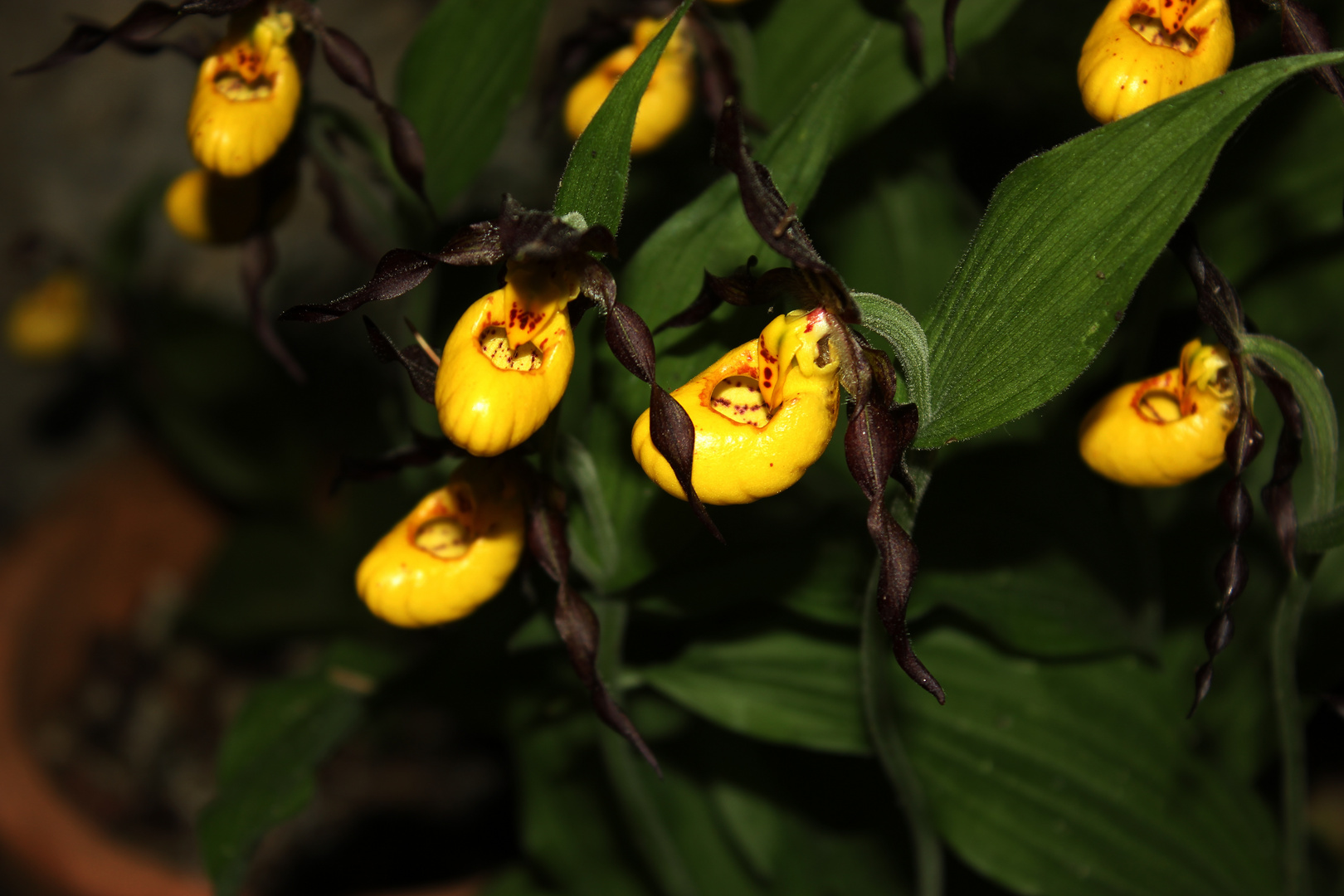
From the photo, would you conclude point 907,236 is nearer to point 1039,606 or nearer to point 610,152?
point 1039,606

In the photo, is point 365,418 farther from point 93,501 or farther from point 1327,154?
point 1327,154

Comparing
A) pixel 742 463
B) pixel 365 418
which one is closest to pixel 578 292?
pixel 742 463

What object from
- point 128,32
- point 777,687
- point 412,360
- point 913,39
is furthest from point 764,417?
point 128,32

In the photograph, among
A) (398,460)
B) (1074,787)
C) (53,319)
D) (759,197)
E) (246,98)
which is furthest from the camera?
(53,319)

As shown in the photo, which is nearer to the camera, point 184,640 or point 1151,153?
point 1151,153

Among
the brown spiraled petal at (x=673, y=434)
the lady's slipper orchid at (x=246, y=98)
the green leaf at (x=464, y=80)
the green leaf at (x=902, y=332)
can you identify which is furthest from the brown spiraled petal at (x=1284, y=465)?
the lady's slipper orchid at (x=246, y=98)

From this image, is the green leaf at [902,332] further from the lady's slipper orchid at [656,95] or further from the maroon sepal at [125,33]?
the maroon sepal at [125,33]
